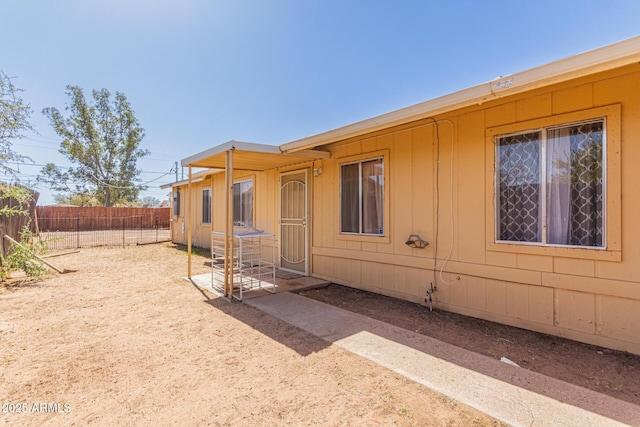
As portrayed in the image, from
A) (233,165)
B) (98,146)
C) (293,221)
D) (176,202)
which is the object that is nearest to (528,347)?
(293,221)

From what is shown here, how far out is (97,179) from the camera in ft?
85.6

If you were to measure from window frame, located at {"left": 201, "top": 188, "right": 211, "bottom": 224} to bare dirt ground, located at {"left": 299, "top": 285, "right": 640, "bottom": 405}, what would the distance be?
779 cm

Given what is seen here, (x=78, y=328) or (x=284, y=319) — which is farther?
(x=284, y=319)

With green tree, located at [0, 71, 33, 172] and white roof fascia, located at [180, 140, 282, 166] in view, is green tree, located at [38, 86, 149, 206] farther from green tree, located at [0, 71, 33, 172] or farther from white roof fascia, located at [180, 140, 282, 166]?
white roof fascia, located at [180, 140, 282, 166]

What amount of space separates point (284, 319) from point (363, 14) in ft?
20.1

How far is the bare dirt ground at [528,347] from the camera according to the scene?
92.4 inches

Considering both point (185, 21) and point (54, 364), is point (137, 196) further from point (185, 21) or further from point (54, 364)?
point (54, 364)

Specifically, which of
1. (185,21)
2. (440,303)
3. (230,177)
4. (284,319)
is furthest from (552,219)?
(185,21)

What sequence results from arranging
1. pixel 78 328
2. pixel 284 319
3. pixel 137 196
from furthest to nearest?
pixel 137 196, pixel 284 319, pixel 78 328

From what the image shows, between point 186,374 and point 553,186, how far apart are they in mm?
3977

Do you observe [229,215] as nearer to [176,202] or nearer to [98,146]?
[176,202]

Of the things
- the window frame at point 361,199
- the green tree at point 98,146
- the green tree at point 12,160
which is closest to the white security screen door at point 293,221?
the window frame at point 361,199

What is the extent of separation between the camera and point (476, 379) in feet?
7.66

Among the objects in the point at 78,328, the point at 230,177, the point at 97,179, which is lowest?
the point at 78,328
